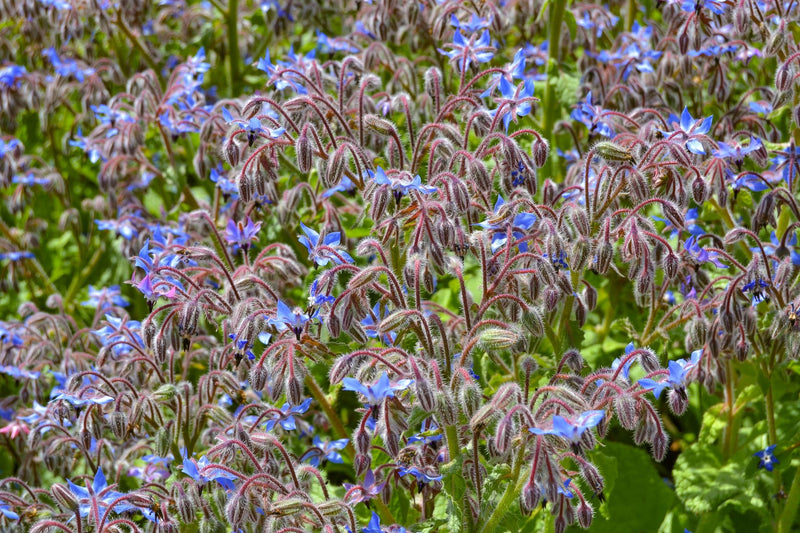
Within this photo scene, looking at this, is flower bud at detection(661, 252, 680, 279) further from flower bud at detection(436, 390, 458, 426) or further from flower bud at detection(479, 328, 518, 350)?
flower bud at detection(436, 390, 458, 426)

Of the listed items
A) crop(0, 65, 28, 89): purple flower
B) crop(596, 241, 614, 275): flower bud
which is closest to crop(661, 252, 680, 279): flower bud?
crop(596, 241, 614, 275): flower bud

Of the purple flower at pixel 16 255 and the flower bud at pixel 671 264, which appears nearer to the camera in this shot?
the flower bud at pixel 671 264

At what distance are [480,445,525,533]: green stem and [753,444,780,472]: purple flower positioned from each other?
1065mm

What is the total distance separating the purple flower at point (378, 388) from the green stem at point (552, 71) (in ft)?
6.19

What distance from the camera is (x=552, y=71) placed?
387 centimetres

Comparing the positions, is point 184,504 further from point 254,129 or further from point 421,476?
point 254,129

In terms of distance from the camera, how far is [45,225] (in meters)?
4.56

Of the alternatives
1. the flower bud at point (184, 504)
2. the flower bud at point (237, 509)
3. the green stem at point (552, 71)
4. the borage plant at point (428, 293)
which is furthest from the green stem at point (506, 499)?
the green stem at point (552, 71)

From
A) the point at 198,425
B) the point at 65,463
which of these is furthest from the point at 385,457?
the point at 65,463

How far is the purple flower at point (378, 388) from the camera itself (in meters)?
2.14

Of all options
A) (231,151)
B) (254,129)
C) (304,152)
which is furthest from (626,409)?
(231,151)

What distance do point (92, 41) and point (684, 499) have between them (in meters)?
3.70

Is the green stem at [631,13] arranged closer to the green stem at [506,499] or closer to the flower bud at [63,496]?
the green stem at [506,499]

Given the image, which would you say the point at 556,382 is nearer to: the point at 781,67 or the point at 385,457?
the point at 385,457
